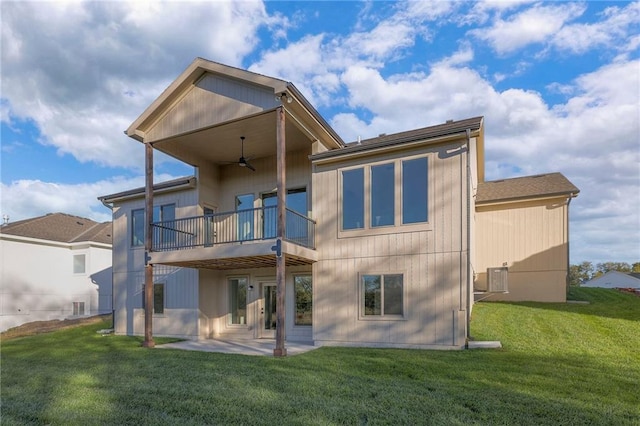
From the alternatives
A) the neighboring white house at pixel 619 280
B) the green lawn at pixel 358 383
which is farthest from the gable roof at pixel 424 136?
the neighboring white house at pixel 619 280

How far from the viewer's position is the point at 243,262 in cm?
1073

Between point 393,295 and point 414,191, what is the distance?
2743 mm

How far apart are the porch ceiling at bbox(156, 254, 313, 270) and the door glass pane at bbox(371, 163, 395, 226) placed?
2308mm

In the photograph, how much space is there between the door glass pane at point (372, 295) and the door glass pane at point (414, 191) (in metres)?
1.78

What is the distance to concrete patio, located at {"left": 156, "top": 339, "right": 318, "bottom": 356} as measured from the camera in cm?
926

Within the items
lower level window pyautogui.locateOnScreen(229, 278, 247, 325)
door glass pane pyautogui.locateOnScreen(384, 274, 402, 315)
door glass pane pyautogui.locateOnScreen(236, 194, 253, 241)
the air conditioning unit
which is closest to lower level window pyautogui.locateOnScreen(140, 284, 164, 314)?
lower level window pyautogui.locateOnScreen(229, 278, 247, 325)

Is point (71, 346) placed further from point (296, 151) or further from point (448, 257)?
point (448, 257)

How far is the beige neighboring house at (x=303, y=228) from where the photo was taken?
8.95 metres

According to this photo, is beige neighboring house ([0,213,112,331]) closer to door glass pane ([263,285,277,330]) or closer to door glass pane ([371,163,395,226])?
door glass pane ([263,285,277,330])

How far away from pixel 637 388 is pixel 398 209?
5655 millimetres

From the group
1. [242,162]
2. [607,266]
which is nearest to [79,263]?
[242,162]

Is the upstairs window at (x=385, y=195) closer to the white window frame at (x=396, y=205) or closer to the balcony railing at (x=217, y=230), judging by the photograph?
the white window frame at (x=396, y=205)

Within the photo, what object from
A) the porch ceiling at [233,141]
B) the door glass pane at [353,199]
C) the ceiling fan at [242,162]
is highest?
the porch ceiling at [233,141]

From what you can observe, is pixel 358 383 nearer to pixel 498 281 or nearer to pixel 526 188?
pixel 498 281
